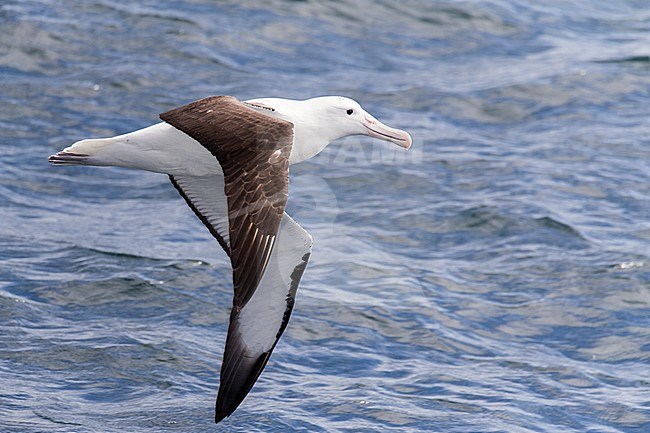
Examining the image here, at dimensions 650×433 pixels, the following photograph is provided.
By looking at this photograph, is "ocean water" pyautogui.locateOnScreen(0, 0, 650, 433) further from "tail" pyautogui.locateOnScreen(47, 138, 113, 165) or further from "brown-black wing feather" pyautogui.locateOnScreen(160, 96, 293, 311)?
"brown-black wing feather" pyautogui.locateOnScreen(160, 96, 293, 311)

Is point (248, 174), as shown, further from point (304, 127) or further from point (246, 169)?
point (304, 127)

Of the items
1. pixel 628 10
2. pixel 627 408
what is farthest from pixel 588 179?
pixel 628 10

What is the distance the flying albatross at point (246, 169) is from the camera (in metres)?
7.46

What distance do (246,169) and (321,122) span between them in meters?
1.78

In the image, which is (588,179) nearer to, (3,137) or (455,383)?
(455,383)

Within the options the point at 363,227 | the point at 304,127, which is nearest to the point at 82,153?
the point at 304,127

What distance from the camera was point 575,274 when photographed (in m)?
13.2

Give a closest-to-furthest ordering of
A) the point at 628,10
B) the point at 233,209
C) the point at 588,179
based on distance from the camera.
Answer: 1. the point at 233,209
2. the point at 588,179
3. the point at 628,10

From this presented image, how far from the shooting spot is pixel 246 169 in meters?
7.59

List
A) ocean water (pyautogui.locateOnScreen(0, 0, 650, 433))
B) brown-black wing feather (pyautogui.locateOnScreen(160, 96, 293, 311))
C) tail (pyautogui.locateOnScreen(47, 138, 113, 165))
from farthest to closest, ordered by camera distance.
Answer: ocean water (pyautogui.locateOnScreen(0, 0, 650, 433)) < tail (pyautogui.locateOnScreen(47, 138, 113, 165)) < brown-black wing feather (pyautogui.locateOnScreen(160, 96, 293, 311))

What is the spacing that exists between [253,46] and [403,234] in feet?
19.9

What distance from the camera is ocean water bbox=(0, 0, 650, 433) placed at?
10.8 metres

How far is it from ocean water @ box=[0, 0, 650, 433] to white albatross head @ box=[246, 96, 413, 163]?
2.41 meters

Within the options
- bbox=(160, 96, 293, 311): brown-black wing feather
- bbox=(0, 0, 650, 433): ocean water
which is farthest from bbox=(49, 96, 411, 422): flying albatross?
bbox=(0, 0, 650, 433): ocean water
